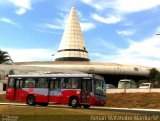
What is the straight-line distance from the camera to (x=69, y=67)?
319 feet

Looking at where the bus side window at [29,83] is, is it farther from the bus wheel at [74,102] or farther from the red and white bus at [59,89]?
the bus wheel at [74,102]

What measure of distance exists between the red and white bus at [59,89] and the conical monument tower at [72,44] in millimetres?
72995

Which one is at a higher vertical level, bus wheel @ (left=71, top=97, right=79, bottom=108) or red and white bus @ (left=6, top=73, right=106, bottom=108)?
red and white bus @ (left=6, top=73, right=106, bottom=108)

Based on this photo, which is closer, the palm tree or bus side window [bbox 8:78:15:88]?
bus side window [bbox 8:78:15:88]

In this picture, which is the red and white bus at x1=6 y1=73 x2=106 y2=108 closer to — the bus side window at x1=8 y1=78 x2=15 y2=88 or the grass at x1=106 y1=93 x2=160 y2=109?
the bus side window at x1=8 y1=78 x2=15 y2=88

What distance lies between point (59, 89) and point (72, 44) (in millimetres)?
80290

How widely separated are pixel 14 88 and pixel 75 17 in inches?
3171

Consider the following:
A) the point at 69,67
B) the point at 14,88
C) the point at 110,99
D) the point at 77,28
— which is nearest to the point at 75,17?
the point at 77,28

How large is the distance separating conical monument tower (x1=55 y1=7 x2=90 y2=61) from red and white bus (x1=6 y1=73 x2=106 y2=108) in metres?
73.0

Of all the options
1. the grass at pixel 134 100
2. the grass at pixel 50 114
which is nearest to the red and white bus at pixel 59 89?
the grass at pixel 134 100

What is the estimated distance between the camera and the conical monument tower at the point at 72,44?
113m

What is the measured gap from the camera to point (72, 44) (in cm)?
11525

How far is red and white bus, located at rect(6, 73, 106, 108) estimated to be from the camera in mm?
33750

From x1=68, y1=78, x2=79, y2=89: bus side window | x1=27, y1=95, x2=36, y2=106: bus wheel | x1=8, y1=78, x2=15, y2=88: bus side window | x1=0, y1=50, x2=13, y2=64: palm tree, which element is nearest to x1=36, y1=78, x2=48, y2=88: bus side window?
x1=27, y1=95, x2=36, y2=106: bus wheel
